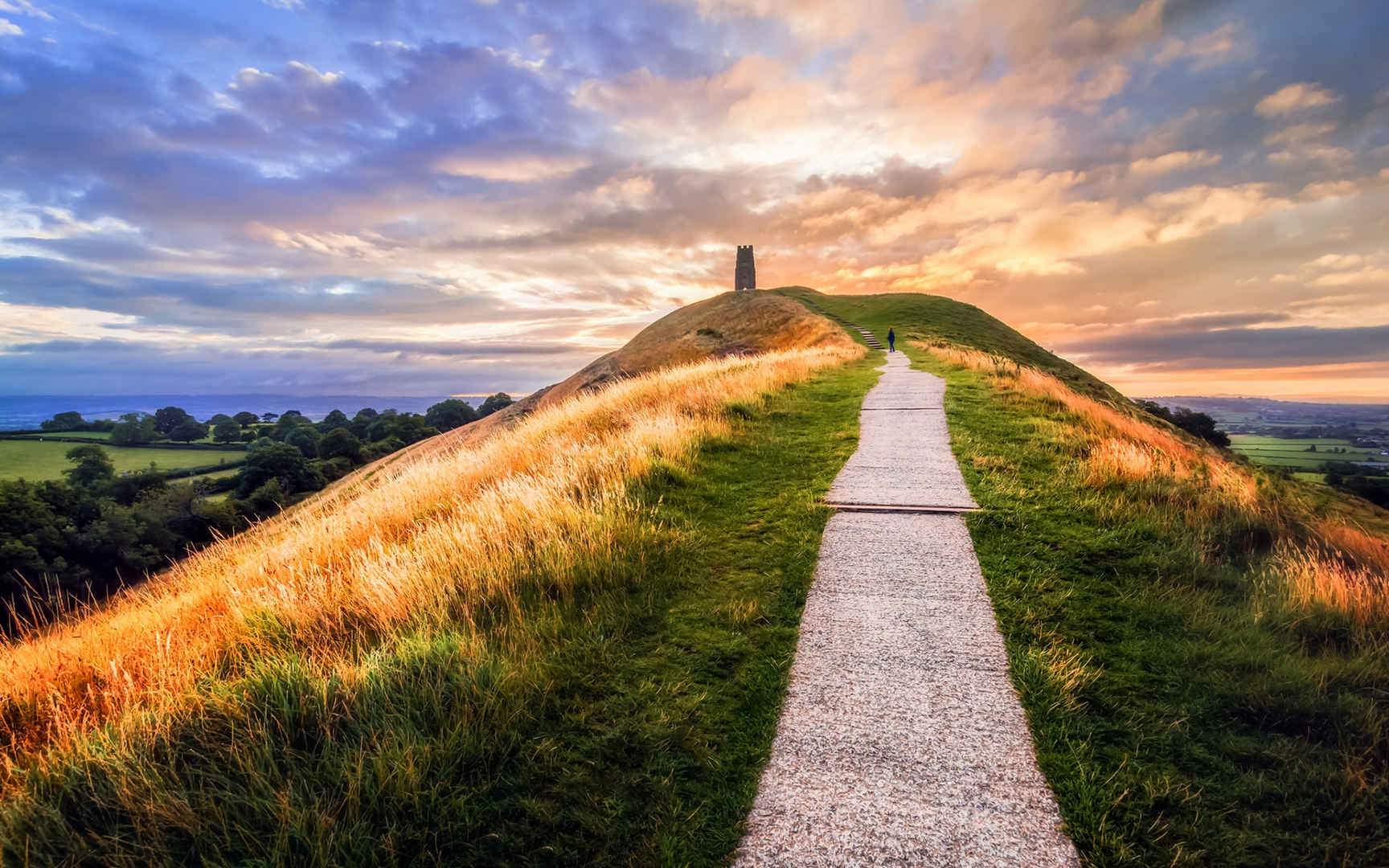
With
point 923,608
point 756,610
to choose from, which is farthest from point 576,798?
point 923,608

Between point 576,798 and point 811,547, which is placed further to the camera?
point 811,547

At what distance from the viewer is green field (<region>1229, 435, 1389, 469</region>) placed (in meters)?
44.6

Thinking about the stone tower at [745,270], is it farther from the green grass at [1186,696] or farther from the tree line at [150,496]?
the green grass at [1186,696]

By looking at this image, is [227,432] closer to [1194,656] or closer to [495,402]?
[495,402]

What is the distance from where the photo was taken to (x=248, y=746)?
2.80m

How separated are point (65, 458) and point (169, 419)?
23666mm

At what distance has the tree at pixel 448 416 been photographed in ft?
261

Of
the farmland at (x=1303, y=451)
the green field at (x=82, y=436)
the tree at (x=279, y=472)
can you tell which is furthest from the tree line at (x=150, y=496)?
the farmland at (x=1303, y=451)

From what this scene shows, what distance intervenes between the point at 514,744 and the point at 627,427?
8.28m

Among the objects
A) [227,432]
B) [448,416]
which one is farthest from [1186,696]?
[227,432]

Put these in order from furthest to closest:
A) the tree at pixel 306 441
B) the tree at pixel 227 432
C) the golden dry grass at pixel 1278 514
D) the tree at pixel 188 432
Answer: the tree at pixel 227 432, the tree at pixel 188 432, the tree at pixel 306 441, the golden dry grass at pixel 1278 514

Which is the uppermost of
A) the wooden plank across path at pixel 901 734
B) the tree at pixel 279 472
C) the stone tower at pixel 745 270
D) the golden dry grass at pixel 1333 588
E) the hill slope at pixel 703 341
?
the stone tower at pixel 745 270

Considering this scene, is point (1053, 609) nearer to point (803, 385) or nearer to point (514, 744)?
point (514, 744)

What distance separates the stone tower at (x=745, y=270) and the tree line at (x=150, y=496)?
128ft
